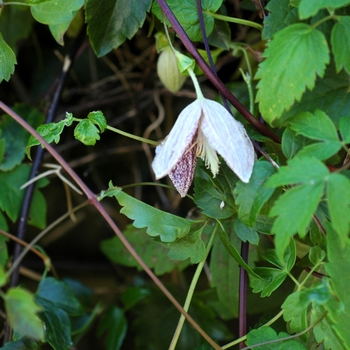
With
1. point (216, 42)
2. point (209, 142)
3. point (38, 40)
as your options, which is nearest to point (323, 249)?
point (209, 142)

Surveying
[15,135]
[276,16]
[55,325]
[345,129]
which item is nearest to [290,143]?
[345,129]

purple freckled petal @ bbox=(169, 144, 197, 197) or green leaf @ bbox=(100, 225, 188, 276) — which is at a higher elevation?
purple freckled petal @ bbox=(169, 144, 197, 197)

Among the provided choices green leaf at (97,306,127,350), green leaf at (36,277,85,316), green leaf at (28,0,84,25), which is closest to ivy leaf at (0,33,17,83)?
green leaf at (28,0,84,25)

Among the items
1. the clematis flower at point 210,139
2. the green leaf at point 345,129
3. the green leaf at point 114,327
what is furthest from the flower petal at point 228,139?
the green leaf at point 114,327

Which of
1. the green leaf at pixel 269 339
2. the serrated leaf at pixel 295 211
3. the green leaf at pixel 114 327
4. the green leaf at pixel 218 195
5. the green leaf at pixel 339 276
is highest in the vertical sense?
the serrated leaf at pixel 295 211

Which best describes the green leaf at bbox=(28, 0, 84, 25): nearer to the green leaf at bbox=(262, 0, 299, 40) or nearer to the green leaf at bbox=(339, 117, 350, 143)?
the green leaf at bbox=(262, 0, 299, 40)

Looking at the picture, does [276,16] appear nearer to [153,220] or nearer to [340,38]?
[340,38]

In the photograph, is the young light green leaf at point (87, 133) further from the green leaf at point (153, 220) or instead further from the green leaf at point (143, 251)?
the green leaf at point (143, 251)
